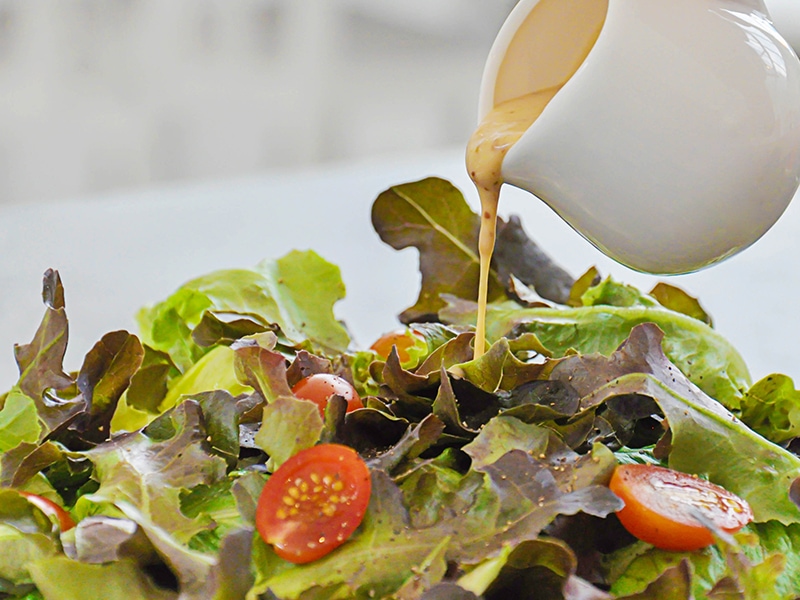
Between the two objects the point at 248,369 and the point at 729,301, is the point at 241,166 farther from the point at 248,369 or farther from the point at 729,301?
the point at 248,369

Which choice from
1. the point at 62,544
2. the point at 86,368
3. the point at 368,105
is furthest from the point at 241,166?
the point at 62,544

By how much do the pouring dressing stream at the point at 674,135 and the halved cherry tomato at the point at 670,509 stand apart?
0.60 feet

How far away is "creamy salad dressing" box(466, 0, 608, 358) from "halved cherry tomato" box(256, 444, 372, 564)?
0.93 ft

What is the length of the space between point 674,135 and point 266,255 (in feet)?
4.17

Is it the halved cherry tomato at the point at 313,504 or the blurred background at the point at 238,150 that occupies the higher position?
the halved cherry tomato at the point at 313,504

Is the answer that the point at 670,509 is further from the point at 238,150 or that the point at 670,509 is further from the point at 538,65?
the point at 238,150

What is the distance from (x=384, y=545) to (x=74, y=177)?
2978 millimetres

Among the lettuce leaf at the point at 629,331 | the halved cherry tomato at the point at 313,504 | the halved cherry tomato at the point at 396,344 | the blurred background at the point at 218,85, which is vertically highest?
the halved cherry tomato at the point at 313,504

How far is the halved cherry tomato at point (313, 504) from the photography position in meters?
0.70

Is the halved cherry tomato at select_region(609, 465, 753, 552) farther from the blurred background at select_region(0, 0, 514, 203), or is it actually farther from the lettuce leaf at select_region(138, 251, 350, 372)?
the blurred background at select_region(0, 0, 514, 203)

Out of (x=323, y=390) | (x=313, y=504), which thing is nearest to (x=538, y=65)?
(x=323, y=390)

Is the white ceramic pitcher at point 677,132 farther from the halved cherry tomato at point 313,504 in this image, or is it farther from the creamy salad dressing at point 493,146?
the halved cherry tomato at point 313,504

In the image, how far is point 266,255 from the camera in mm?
1911

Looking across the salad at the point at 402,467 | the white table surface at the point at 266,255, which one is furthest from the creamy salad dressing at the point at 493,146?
the white table surface at the point at 266,255
